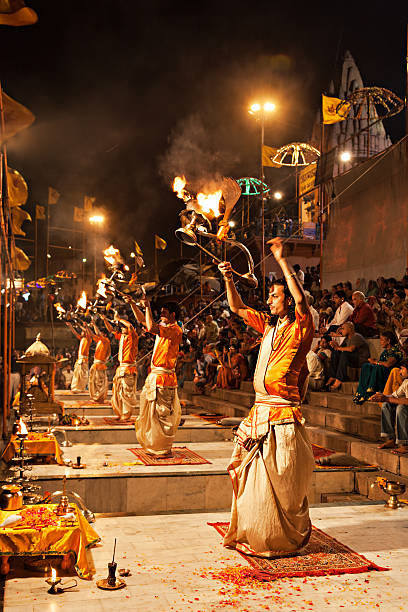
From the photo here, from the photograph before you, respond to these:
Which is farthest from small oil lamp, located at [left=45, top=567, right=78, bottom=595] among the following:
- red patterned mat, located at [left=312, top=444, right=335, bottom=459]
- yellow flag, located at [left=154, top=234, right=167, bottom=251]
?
yellow flag, located at [left=154, top=234, right=167, bottom=251]

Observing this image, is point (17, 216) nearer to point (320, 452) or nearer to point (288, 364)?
point (320, 452)

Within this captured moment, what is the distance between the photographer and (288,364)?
506 centimetres

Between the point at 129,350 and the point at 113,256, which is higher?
the point at 113,256

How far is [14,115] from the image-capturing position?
599cm

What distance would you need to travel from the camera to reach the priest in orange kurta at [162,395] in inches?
Answer: 360

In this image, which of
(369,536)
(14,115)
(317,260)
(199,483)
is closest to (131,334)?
(199,483)

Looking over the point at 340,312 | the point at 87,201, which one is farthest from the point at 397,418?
the point at 87,201

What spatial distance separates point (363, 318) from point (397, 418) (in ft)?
16.3

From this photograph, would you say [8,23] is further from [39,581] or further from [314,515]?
[314,515]

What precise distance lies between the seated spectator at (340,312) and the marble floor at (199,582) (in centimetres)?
736

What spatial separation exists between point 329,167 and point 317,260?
9919 mm

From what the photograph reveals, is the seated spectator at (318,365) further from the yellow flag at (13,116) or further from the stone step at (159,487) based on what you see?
the yellow flag at (13,116)

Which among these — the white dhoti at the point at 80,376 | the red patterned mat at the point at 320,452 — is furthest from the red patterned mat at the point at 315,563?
the white dhoti at the point at 80,376

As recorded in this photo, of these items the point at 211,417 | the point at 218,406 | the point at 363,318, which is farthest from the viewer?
the point at 218,406
